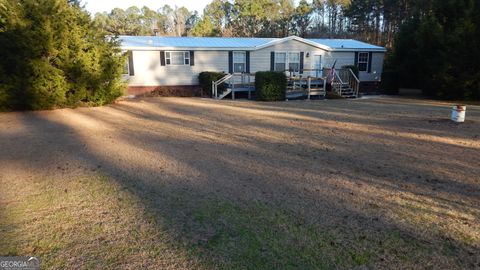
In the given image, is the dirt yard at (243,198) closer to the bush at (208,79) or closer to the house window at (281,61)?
the bush at (208,79)

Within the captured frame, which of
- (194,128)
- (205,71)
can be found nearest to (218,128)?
(194,128)

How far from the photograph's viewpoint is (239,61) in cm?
2083

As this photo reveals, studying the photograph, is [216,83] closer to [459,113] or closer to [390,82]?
[390,82]

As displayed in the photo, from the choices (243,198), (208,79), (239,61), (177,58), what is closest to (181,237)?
(243,198)

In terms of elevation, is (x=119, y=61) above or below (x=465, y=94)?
above

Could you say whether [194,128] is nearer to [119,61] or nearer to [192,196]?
[192,196]

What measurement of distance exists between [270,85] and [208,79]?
12.2 feet

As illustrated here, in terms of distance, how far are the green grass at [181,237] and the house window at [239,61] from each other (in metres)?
16.7

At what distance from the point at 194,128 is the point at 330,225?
22.7ft

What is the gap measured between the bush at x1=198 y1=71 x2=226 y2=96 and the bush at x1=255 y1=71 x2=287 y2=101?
7.79 feet

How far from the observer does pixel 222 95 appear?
1859 centimetres

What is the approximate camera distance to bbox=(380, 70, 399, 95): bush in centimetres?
2150

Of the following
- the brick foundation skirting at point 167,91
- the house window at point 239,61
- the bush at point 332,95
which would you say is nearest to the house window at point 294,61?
the house window at point 239,61

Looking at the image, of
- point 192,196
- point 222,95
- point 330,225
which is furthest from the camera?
point 222,95
